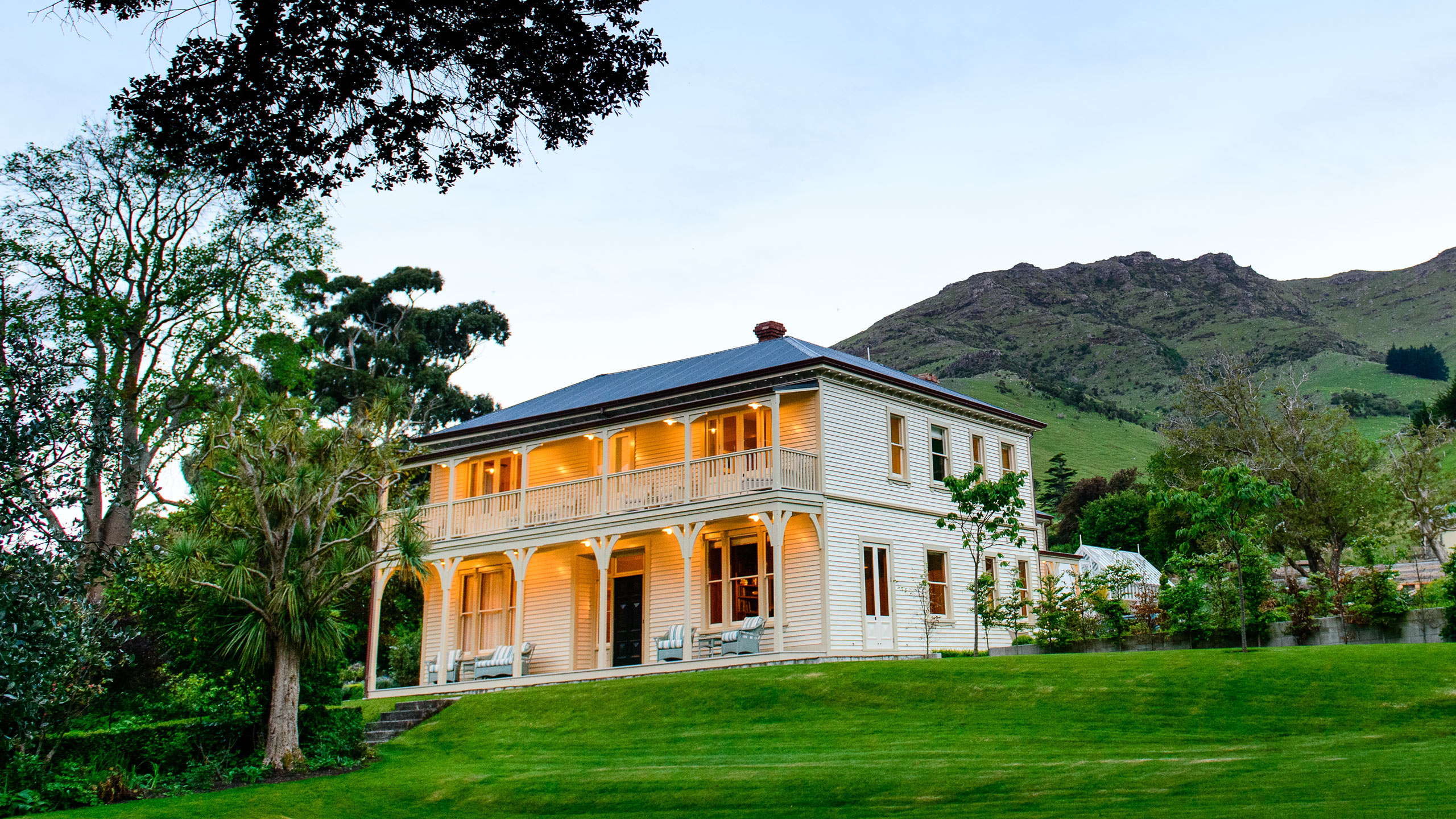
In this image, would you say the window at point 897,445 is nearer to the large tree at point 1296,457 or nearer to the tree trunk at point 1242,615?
the tree trunk at point 1242,615

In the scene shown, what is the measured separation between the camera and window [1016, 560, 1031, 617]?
2828cm

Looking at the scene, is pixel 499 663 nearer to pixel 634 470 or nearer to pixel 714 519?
pixel 634 470

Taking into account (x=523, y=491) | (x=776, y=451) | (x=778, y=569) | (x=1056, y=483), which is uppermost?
(x=1056, y=483)

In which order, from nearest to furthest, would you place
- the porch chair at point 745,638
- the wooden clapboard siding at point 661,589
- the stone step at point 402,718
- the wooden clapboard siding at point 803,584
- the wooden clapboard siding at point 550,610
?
the stone step at point 402,718 < the porch chair at point 745,638 < the wooden clapboard siding at point 803,584 < the wooden clapboard siding at point 661,589 < the wooden clapboard siding at point 550,610

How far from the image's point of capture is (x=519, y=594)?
2609cm

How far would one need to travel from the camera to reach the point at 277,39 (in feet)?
25.7

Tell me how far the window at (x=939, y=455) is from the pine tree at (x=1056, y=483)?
6236 centimetres

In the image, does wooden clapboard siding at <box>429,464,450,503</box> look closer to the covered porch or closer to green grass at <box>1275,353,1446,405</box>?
the covered porch

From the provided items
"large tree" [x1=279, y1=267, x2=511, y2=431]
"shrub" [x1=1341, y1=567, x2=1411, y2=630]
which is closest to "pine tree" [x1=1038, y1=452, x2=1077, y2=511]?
"large tree" [x1=279, y1=267, x2=511, y2=431]

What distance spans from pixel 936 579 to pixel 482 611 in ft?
37.6

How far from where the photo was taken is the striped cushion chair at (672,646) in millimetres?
24203

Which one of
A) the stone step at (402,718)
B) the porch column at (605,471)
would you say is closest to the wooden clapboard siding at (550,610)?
the porch column at (605,471)

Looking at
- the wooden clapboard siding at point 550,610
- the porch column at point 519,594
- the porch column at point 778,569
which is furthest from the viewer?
the wooden clapboard siding at point 550,610

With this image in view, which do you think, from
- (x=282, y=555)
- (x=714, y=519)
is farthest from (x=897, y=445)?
(x=282, y=555)
